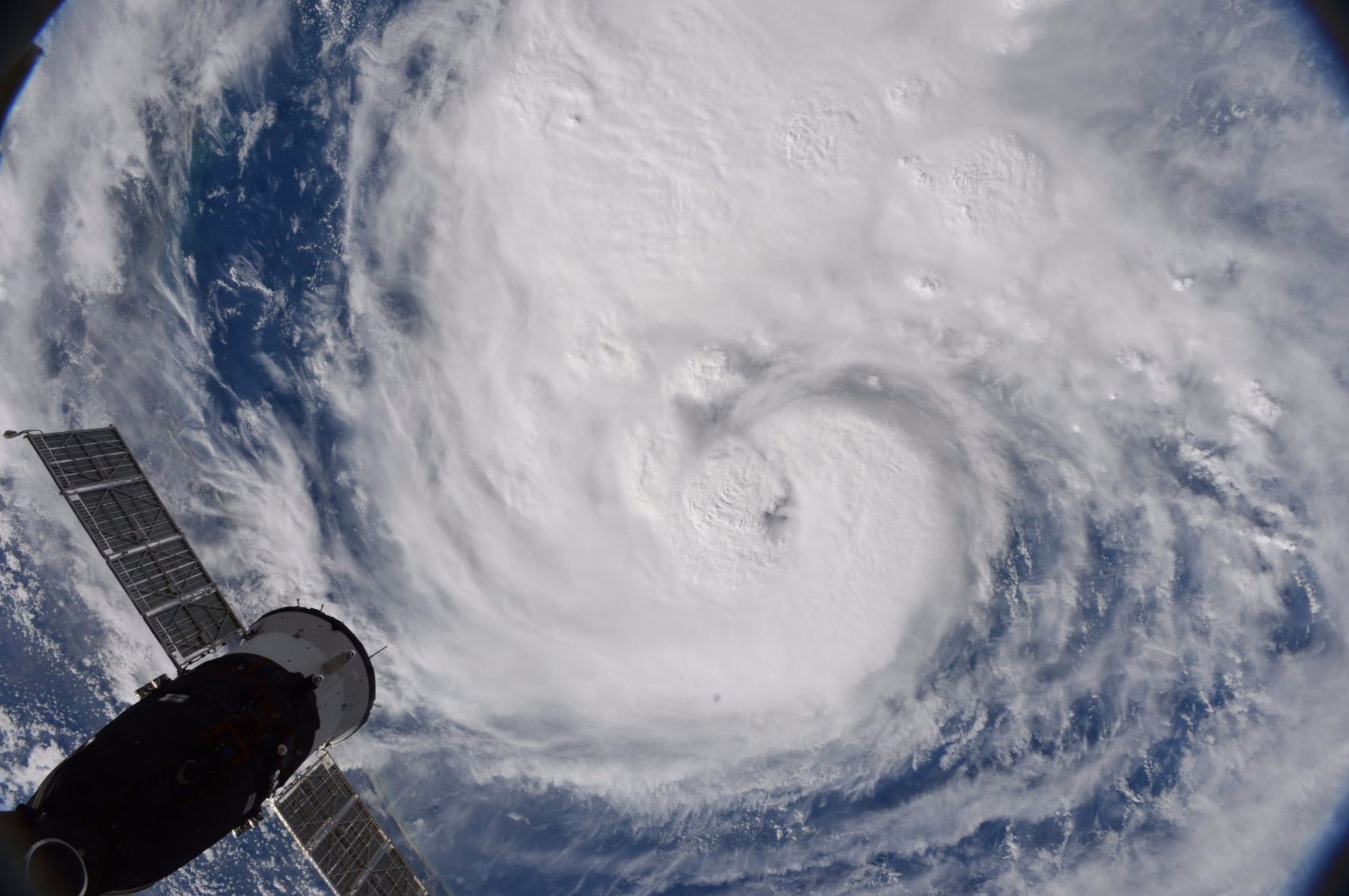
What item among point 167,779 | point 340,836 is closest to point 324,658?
point 340,836

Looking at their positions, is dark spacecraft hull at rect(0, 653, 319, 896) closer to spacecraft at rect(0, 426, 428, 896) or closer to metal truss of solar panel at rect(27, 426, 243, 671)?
spacecraft at rect(0, 426, 428, 896)

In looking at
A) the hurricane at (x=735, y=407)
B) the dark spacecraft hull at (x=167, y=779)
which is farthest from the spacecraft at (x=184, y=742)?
→ the hurricane at (x=735, y=407)

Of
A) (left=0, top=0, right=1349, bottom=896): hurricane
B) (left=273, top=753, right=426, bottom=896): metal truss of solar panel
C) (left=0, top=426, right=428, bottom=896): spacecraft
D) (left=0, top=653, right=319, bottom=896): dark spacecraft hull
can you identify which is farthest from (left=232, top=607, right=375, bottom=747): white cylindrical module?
(left=0, top=0, right=1349, bottom=896): hurricane

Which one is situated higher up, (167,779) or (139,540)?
(139,540)

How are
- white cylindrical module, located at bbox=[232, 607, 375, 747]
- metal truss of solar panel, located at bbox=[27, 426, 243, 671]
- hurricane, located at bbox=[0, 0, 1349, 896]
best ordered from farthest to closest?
hurricane, located at bbox=[0, 0, 1349, 896] < white cylindrical module, located at bbox=[232, 607, 375, 747] < metal truss of solar panel, located at bbox=[27, 426, 243, 671]

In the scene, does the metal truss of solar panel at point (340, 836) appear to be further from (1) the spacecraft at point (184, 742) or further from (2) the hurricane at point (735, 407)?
(2) the hurricane at point (735, 407)

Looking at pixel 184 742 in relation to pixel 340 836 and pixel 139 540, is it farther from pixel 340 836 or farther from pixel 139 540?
pixel 340 836
